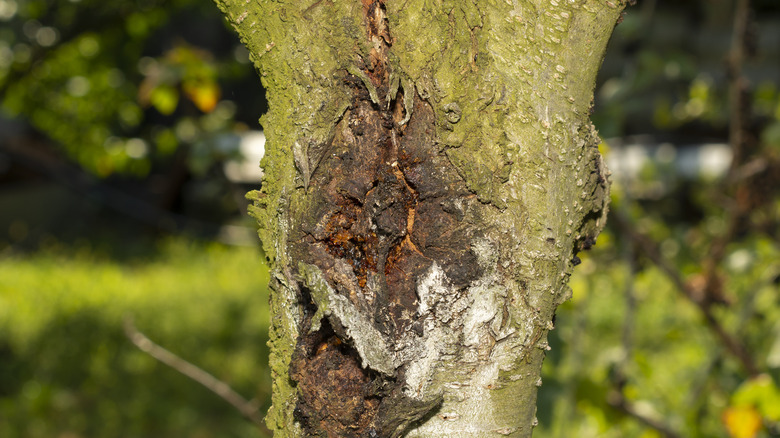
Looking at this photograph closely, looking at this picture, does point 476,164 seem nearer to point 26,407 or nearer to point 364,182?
point 364,182

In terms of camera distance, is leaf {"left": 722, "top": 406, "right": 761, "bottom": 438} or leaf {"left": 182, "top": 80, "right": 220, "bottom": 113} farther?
leaf {"left": 182, "top": 80, "right": 220, "bottom": 113}

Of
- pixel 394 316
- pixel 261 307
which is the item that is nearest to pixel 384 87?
pixel 394 316

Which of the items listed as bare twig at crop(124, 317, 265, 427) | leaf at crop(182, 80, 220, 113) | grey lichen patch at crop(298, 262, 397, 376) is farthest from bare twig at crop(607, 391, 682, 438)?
leaf at crop(182, 80, 220, 113)

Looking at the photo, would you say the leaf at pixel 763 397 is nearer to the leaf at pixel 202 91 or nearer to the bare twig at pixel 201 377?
the bare twig at pixel 201 377

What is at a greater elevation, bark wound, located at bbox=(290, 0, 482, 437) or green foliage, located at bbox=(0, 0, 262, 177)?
green foliage, located at bbox=(0, 0, 262, 177)

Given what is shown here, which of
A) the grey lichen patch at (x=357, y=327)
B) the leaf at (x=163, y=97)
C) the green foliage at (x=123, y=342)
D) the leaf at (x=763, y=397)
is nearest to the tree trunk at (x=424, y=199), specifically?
the grey lichen patch at (x=357, y=327)

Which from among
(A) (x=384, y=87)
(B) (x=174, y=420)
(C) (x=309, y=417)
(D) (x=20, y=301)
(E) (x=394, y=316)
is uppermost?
(A) (x=384, y=87)

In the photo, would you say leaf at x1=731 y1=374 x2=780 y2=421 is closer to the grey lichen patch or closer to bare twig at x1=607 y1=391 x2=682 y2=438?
bare twig at x1=607 y1=391 x2=682 y2=438
